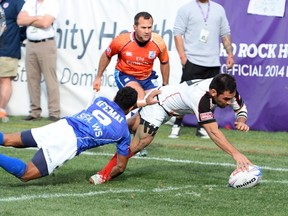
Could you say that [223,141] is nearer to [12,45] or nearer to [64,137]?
[64,137]

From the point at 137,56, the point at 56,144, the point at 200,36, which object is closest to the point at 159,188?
the point at 56,144

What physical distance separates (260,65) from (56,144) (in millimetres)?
6827

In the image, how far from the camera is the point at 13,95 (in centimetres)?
1777

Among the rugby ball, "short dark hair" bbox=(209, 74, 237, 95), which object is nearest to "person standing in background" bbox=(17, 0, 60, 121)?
"short dark hair" bbox=(209, 74, 237, 95)

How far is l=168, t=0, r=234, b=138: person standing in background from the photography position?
1458 cm

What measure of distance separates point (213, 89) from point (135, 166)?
2.07 metres

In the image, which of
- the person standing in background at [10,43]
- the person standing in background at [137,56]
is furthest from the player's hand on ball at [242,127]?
the person standing in background at [10,43]

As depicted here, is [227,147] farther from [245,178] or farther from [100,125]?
[100,125]

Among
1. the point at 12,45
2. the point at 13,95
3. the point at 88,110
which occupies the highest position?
the point at 88,110

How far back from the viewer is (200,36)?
14672 mm

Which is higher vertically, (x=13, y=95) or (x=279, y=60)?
(x=279, y=60)

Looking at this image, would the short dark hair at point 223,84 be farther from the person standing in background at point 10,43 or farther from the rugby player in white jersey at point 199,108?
the person standing in background at point 10,43

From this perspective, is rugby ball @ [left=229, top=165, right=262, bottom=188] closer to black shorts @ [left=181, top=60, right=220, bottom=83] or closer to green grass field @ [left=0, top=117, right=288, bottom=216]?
green grass field @ [left=0, top=117, right=288, bottom=216]

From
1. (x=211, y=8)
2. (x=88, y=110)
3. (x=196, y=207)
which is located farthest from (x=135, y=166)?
(x=211, y=8)
